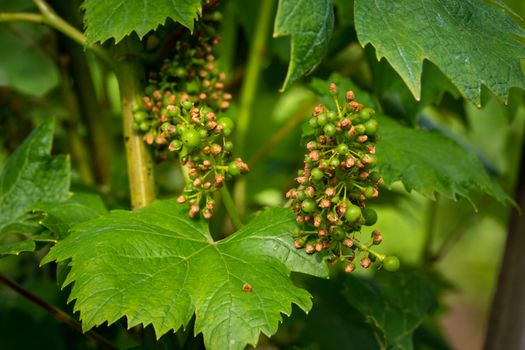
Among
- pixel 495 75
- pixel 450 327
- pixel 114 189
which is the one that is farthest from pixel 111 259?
pixel 450 327

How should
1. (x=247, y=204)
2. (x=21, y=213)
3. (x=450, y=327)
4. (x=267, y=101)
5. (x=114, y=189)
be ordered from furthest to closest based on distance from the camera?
(x=450, y=327) → (x=267, y=101) → (x=247, y=204) → (x=114, y=189) → (x=21, y=213)

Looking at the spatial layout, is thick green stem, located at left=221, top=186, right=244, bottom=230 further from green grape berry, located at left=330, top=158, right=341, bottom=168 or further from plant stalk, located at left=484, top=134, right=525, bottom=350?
plant stalk, located at left=484, top=134, right=525, bottom=350

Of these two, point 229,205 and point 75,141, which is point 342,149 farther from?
point 75,141

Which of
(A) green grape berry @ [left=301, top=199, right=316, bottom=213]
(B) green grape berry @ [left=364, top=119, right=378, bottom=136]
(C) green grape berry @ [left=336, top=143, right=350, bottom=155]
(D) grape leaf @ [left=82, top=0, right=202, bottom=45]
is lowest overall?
(A) green grape berry @ [left=301, top=199, right=316, bottom=213]

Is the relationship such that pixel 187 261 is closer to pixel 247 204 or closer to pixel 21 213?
pixel 21 213

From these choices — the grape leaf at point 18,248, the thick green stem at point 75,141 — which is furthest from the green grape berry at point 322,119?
the thick green stem at point 75,141

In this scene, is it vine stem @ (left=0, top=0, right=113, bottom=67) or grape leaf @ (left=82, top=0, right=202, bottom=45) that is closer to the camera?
grape leaf @ (left=82, top=0, right=202, bottom=45)

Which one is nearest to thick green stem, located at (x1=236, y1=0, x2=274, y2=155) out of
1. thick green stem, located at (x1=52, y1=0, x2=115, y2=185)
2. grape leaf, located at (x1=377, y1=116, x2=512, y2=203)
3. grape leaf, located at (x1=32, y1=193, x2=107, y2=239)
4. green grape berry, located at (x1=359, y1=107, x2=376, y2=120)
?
thick green stem, located at (x1=52, y1=0, x2=115, y2=185)
